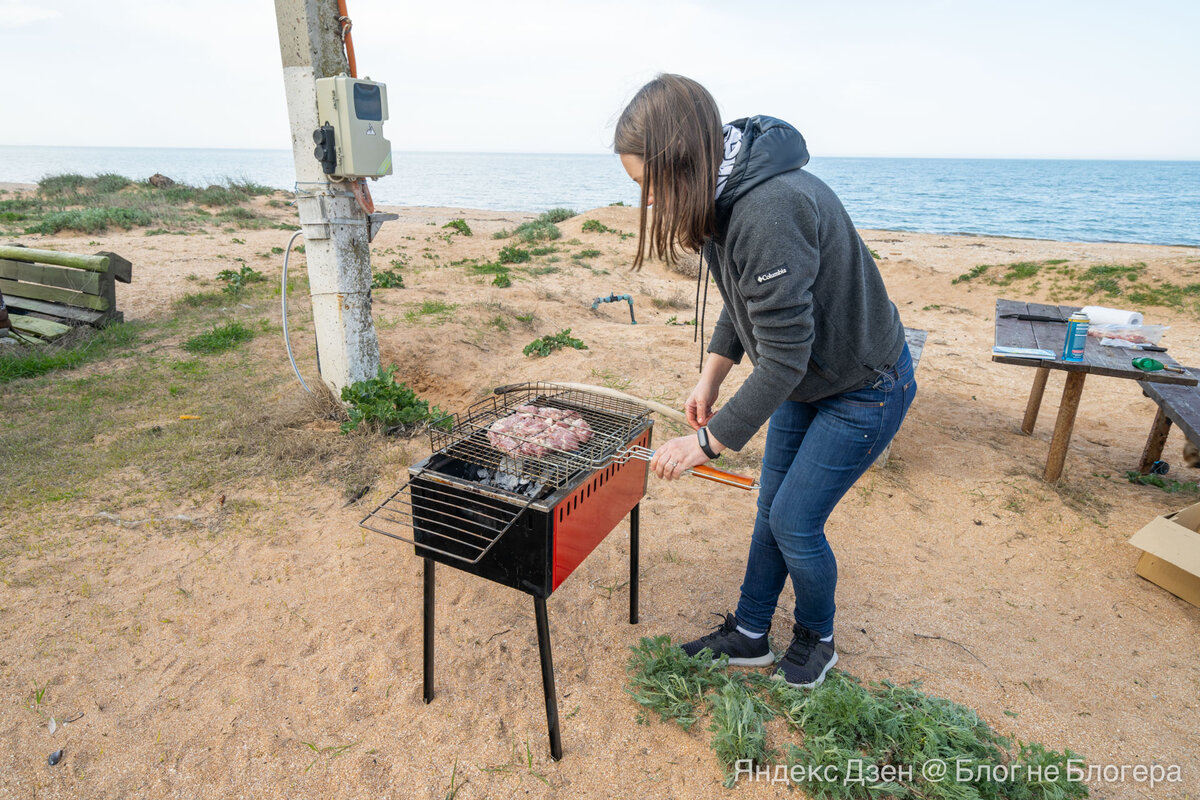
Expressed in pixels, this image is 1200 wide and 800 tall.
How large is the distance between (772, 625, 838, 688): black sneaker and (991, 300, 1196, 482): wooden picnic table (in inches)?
110

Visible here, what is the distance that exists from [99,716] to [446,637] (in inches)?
52.5

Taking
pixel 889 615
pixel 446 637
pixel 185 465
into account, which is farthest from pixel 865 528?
pixel 185 465

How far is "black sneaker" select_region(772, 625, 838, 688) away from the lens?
251cm

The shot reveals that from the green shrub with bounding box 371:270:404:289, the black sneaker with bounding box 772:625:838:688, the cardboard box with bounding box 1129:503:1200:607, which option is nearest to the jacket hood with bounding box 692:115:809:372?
the black sneaker with bounding box 772:625:838:688

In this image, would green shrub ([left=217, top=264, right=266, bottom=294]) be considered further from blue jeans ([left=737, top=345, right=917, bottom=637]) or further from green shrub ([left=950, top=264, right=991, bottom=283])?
green shrub ([left=950, top=264, right=991, bottom=283])

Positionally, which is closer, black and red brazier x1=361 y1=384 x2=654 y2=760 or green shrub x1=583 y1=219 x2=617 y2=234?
black and red brazier x1=361 y1=384 x2=654 y2=760

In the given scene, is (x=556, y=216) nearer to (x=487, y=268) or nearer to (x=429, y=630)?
(x=487, y=268)

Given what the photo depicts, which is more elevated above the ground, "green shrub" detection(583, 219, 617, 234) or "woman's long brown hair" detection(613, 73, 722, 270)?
"woman's long brown hair" detection(613, 73, 722, 270)

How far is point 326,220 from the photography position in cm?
448

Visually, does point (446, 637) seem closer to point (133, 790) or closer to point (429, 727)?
point (429, 727)

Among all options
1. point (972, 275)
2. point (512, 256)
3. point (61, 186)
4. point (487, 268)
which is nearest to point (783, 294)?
point (487, 268)

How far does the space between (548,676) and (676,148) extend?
5.84ft

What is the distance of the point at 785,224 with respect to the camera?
1.74 m

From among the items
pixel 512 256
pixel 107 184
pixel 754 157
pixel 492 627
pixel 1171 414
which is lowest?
pixel 492 627
